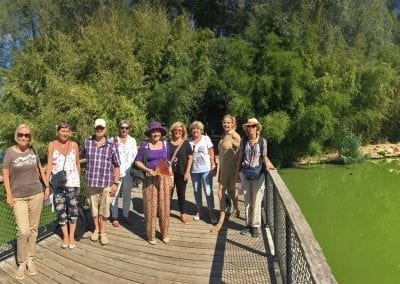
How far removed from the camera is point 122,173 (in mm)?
5512

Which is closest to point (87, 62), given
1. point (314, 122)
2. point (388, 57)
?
point (314, 122)

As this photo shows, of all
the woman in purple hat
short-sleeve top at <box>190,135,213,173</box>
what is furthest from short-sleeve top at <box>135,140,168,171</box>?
short-sleeve top at <box>190,135,213,173</box>

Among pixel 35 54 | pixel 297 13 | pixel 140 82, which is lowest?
pixel 140 82

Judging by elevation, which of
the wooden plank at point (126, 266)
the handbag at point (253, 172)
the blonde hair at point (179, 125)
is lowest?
the wooden plank at point (126, 266)

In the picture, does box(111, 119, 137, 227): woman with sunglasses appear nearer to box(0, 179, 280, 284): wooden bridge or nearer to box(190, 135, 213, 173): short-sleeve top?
box(0, 179, 280, 284): wooden bridge

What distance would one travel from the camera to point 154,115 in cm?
1429

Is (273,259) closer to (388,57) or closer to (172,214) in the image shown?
(172,214)

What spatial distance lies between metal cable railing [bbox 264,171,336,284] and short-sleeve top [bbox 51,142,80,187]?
2.06m

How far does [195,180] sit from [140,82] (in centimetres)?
917

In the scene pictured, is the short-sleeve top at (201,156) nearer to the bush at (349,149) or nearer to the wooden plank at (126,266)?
the wooden plank at (126,266)

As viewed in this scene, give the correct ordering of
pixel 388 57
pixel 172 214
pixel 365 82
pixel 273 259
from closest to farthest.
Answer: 1. pixel 273 259
2. pixel 172 214
3. pixel 365 82
4. pixel 388 57

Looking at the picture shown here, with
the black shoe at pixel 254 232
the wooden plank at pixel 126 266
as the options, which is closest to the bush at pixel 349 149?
the black shoe at pixel 254 232

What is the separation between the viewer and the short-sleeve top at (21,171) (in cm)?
394

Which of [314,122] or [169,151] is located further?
[314,122]
